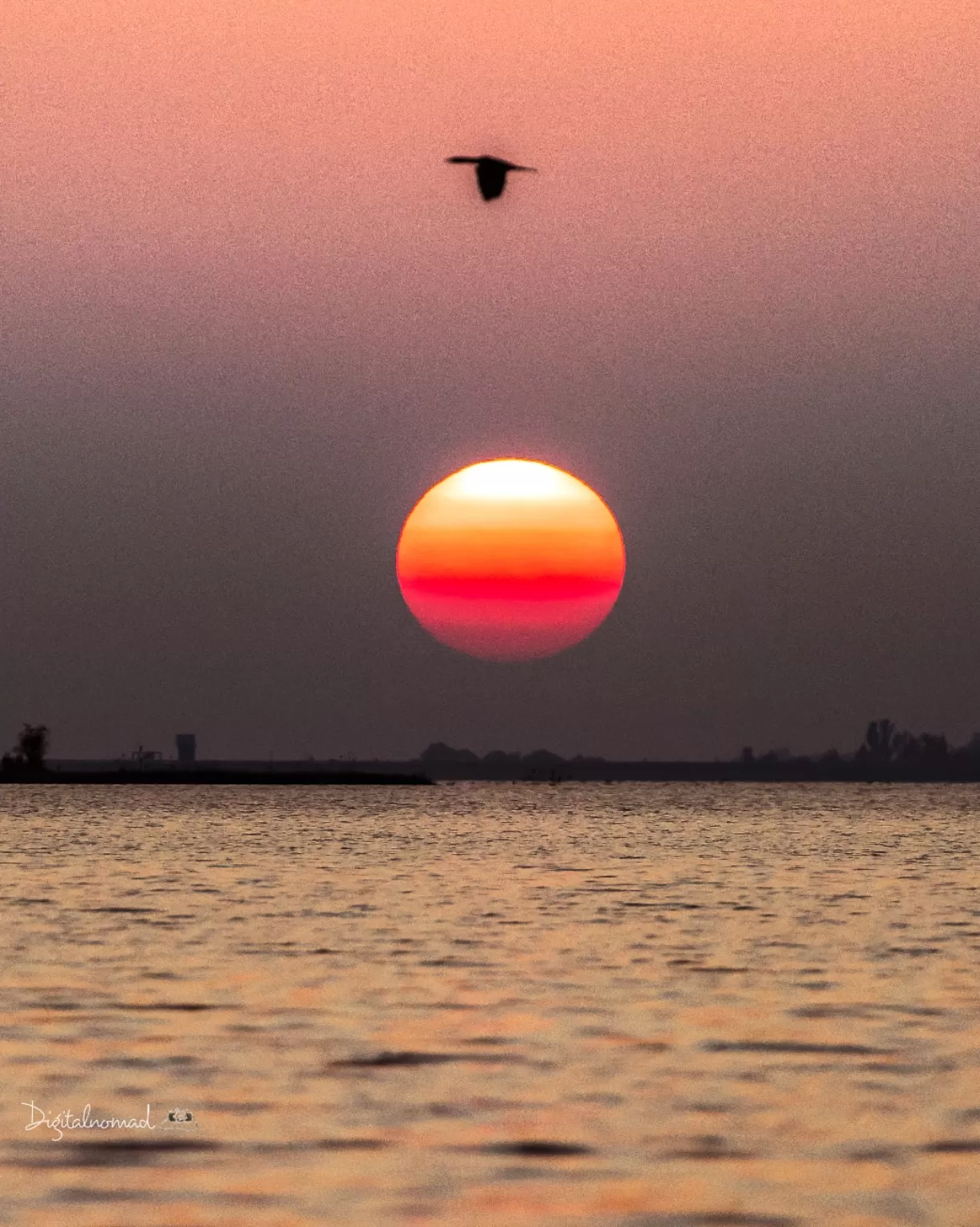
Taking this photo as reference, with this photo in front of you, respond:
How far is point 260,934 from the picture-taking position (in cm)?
4803

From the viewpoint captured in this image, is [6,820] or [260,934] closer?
[260,934]

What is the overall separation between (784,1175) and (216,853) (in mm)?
88362

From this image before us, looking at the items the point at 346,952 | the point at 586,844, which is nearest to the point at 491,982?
the point at 346,952

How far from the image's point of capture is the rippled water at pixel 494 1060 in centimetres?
1919

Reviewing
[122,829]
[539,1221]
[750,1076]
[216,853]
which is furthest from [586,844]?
[539,1221]

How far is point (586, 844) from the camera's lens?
405ft

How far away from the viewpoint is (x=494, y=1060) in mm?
27500

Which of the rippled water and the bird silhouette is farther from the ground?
the bird silhouette

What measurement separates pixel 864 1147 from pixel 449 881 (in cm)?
5394

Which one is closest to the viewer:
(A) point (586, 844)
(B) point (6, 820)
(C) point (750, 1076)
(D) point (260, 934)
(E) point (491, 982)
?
(C) point (750, 1076)

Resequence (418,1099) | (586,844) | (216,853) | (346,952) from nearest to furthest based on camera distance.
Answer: (418,1099) → (346,952) → (216,853) → (586,844)

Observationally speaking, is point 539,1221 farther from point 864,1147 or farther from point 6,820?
point 6,820

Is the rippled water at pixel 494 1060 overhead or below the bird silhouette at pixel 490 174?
below

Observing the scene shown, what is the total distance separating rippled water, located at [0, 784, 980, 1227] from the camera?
63.0 feet
